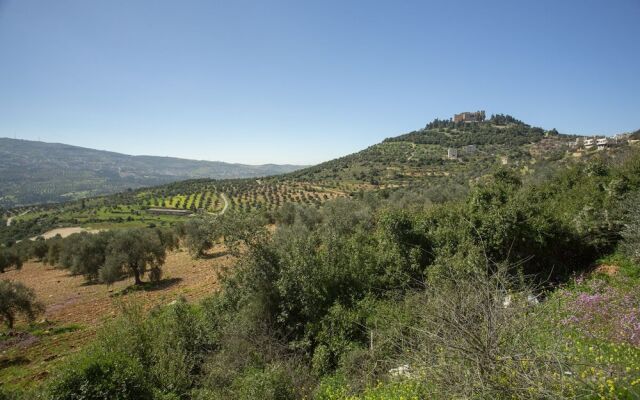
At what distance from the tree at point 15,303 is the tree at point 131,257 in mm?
→ 5953

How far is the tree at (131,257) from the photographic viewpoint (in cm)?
2594

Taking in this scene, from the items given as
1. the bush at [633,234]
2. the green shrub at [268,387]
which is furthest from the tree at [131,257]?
the bush at [633,234]

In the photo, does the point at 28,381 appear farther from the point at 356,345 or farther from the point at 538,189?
the point at 538,189

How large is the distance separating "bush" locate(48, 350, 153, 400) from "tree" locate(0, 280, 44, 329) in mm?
16038

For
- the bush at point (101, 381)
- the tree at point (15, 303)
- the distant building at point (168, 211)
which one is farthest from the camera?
the distant building at point (168, 211)

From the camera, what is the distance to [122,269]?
2789 centimetres

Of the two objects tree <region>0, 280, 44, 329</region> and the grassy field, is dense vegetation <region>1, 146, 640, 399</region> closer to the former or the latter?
the grassy field

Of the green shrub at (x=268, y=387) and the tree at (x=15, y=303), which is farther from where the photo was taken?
the tree at (x=15, y=303)

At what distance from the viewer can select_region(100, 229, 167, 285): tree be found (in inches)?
1021

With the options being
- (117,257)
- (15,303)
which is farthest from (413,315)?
(117,257)

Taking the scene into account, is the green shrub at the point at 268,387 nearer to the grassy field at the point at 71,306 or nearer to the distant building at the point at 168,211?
the grassy field at the point at 71,306

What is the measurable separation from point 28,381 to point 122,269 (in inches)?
679

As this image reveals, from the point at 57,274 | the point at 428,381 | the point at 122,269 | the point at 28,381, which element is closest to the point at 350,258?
the point at 428,381

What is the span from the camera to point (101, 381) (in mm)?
7590
